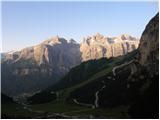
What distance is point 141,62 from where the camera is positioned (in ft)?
630

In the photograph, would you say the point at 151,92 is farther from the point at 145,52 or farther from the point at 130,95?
the point at 145,52

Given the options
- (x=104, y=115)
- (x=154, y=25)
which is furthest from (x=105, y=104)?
(x=154, y=25)

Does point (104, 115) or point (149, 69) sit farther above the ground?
point (149, 69)

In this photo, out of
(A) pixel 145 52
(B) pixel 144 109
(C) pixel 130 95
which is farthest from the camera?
(A) pixel 145 52

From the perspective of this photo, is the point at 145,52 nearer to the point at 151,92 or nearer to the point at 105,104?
the point at 105,104

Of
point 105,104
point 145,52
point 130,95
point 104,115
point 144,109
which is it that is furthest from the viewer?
point 145,52

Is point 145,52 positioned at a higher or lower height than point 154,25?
lower

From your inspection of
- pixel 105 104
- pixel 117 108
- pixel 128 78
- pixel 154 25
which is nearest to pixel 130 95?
pixel 117 108

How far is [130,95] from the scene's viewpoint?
6462 inches

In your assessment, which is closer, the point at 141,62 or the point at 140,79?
the point at 140,79

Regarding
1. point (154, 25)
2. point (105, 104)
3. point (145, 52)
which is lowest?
point (105, 104)

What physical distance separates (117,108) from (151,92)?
56.0 metres

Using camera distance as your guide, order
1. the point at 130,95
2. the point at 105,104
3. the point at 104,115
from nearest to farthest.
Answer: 1. the point at 104,115
2. the point at 130,95
3. the point at 105,104

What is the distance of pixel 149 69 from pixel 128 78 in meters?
32.1
